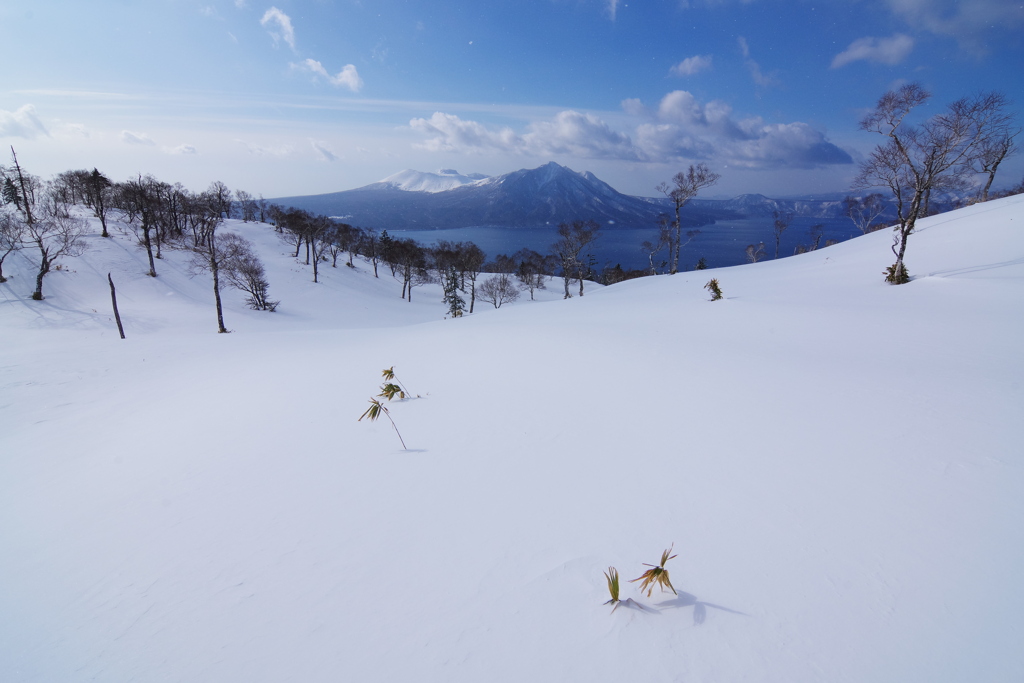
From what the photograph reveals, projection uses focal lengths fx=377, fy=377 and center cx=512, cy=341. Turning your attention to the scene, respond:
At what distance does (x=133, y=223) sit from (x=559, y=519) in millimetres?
66346

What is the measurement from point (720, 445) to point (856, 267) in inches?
693

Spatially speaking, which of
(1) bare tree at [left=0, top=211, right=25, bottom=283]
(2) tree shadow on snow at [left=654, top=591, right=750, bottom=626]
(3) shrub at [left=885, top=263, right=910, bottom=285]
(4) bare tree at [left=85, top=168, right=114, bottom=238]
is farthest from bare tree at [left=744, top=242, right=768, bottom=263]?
(4) bare tree at [left=85, top=168, right=114, bottom=238]

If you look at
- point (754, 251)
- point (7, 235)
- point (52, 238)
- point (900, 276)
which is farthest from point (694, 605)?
point (754, 251)

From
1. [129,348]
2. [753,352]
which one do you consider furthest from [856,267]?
[129,348]

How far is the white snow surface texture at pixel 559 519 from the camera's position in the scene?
2535 mm

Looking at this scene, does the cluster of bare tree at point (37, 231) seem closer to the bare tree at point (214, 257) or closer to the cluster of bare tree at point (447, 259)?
the bare tree at point (214, 257)

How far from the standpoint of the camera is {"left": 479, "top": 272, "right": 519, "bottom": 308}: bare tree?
58.4 m

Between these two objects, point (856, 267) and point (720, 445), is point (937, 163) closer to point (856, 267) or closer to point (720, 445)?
point (856, 267)

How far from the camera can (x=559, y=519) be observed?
3744mm

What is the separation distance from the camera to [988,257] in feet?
42.8

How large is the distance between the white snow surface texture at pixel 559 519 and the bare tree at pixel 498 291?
49.6 metres

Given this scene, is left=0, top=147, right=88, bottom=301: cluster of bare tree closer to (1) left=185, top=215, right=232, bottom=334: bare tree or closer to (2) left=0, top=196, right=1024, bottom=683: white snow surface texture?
(1) left=185, top=215, right=232, bottom=334: bare tree

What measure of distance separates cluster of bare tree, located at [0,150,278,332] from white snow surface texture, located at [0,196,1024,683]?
2328 centimetres

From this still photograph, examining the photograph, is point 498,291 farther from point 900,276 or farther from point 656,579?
point 656,579
